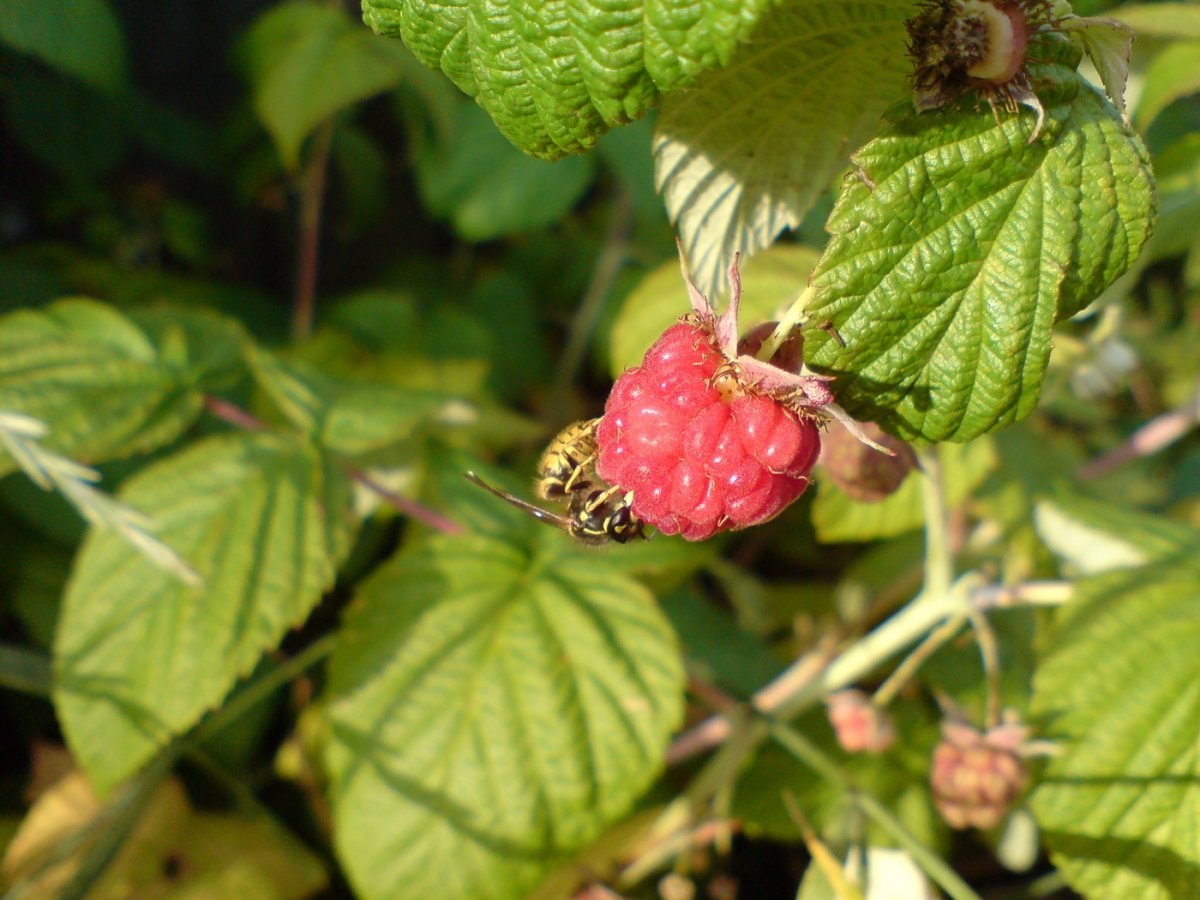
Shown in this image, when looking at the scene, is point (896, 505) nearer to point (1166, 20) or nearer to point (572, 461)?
point (572, 461)

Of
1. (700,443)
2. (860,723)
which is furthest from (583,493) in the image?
(860,723)

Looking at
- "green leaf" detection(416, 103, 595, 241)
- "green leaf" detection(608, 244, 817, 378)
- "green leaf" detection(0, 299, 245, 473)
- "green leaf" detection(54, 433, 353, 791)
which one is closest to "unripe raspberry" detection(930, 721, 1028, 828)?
"green leaf" detection(608, 244, 817, 378)

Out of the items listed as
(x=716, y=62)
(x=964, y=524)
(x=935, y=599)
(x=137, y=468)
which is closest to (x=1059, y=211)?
(x=716, y=62)

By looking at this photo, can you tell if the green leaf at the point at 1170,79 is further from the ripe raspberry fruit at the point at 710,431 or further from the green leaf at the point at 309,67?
the green leaf at the point at 309,67

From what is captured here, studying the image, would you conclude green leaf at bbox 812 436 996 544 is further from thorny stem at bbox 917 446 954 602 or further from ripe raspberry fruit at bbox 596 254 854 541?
ripe raspberry fruit at bbox 596 254 854 541

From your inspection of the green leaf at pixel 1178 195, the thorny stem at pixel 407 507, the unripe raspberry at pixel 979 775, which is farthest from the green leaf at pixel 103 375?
the green leaf at pixel 1178 195

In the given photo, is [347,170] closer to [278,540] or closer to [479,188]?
[479,188]
